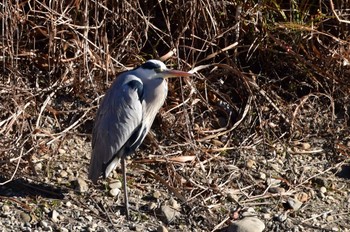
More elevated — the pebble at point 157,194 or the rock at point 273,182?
the pebble at point 157,194

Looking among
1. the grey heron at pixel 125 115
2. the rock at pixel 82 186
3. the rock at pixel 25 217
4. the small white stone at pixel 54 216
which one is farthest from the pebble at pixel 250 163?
the rock at pixel 25 217

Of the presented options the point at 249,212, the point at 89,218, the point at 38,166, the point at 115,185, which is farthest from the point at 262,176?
the point at 38,166

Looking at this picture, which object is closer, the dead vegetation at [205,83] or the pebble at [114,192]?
the pebble at [114,192]

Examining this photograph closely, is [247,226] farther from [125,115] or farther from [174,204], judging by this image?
[125,115]

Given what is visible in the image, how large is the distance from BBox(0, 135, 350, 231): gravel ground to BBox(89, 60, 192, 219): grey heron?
0.53 feet

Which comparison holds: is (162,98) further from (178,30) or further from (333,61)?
(333,61)

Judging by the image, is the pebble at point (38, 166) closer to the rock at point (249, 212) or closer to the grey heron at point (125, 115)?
the grey heron at point (125, 115)

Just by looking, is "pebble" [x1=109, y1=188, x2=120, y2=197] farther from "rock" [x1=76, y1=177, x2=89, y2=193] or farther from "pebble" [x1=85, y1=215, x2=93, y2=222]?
"pebble" [x1=85, y1=215, x2=93, y2=222]

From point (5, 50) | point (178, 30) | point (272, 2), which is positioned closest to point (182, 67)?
point (178, 30)

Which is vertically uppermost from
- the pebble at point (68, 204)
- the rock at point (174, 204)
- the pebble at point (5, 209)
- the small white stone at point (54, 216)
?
the pebble at point (5, 209)

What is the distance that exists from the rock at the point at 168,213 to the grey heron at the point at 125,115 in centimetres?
18

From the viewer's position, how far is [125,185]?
4297mm

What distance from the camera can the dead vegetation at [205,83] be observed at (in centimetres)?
474

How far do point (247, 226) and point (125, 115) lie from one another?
31.0 inches
